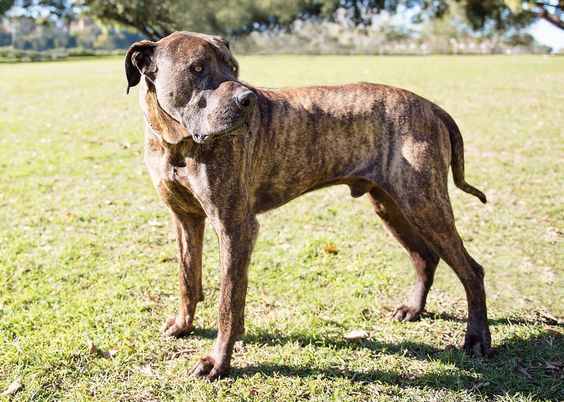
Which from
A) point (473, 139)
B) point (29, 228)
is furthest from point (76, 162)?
point (473, 139)

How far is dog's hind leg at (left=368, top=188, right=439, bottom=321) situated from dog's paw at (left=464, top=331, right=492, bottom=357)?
502mm

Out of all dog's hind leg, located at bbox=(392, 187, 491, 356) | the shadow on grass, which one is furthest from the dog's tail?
the shadow on grass

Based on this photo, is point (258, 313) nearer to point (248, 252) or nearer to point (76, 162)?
point (248, 252)

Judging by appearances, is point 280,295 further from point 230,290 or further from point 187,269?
point 230,290

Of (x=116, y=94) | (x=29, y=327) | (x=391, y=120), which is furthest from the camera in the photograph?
(x=116, y=94)

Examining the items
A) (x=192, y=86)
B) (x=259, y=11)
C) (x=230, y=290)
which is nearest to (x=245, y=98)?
(x=192, y=86)

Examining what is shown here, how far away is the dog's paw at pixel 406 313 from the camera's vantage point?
12.6 feet

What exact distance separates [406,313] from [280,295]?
97 cm

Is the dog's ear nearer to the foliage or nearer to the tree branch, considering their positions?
the foliage

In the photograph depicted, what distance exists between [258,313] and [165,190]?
4.34 feet

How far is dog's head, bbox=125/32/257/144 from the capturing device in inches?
99.0

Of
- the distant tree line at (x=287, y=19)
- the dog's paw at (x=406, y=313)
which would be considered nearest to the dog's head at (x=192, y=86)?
the dog's paw at (x=406, y=313)

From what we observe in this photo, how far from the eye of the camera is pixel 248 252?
3.02 m

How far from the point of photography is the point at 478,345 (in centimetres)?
336
